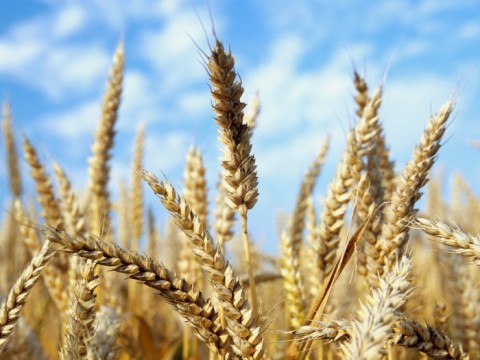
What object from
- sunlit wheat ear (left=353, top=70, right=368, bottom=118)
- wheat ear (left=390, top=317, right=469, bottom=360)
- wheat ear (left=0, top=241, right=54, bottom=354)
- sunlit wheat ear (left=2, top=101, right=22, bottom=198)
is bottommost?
wheat ear (left=390, top=317, right=469, bottom=360)

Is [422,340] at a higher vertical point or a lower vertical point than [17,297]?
lower

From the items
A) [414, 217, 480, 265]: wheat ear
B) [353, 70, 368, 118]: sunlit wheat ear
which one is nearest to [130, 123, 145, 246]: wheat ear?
[353, 70, 368, 118]: sunlit wheat ear

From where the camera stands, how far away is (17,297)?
50.6 inches

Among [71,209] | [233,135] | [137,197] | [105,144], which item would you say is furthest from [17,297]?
[137,197]

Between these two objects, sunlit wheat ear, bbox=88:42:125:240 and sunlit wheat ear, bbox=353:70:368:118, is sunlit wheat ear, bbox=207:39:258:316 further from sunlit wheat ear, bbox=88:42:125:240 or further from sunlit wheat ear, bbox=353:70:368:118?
sunlit wheat ear, bbox=88:42:125:240

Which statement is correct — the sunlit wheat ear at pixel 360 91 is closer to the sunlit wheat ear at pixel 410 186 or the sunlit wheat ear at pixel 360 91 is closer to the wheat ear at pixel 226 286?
the sunlit wheat ear at pixel 410 186

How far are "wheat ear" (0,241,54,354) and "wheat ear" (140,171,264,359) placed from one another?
0.99 feet

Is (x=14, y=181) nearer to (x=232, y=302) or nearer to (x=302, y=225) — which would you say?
(x=302, y=225)

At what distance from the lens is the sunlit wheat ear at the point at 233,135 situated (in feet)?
4.02

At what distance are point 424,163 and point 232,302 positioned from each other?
24.3 inches

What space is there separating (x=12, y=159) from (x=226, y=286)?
13.1 feet

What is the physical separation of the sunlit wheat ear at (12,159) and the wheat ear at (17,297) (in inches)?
143

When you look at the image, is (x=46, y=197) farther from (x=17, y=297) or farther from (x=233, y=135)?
(x=233, y=135)

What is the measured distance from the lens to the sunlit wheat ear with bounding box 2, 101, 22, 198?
186 inches
